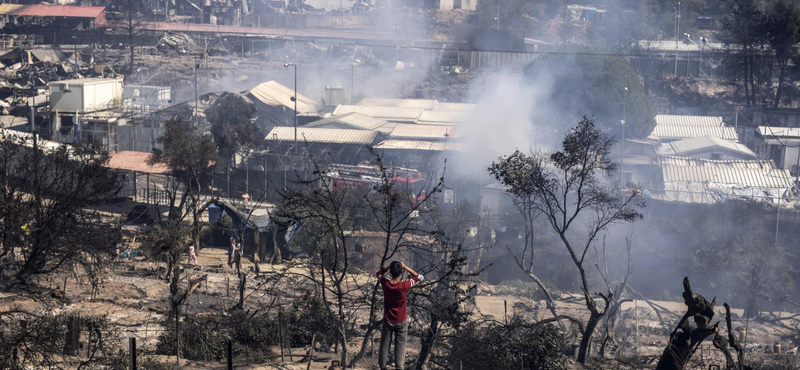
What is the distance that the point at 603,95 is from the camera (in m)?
34.1

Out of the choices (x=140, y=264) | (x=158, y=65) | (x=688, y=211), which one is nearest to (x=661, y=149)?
(x=688, y=211)

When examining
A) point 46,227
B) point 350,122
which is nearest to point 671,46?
point 350,122

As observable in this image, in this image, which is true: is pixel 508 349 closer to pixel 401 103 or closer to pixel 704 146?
pixel 704 146

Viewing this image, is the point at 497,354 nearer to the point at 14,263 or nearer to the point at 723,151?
the point at 14,263

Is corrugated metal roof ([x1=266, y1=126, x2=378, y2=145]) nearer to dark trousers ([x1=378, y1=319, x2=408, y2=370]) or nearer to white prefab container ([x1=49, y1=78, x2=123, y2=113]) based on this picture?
white prefab container ([x1=49, y1=78, x2=123, y2=113])

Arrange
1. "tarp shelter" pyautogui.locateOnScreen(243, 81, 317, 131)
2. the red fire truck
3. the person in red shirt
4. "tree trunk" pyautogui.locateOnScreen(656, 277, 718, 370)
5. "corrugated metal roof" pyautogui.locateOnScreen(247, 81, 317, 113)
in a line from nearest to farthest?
the person in red shirt, "tree trunk" pyautogui.locateOnScreen(656, 277, 718, 370), the red fire truck, "tarp shelter" pyautogui.locateOnScreen(243, 81, 317, 131), "corrugated metal roof" pyautogui.locateOnScreen(247, 81, 317, 113)

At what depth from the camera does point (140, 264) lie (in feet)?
56.5

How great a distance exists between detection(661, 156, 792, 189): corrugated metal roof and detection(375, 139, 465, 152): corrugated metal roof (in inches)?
309

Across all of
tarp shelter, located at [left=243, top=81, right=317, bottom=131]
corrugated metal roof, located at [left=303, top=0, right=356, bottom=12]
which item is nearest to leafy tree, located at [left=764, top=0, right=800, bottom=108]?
tarp shelter, located at [left=243, top=81, right=317, bottom=131]

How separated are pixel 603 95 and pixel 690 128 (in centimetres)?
575

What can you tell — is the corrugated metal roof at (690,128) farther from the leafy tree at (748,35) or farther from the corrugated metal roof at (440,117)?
the corrugated metal roof at (440,117)

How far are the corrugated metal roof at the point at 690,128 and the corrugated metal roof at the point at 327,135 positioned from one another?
551 inches

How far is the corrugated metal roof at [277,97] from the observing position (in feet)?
122

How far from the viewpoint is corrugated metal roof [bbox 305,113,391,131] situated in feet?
107
